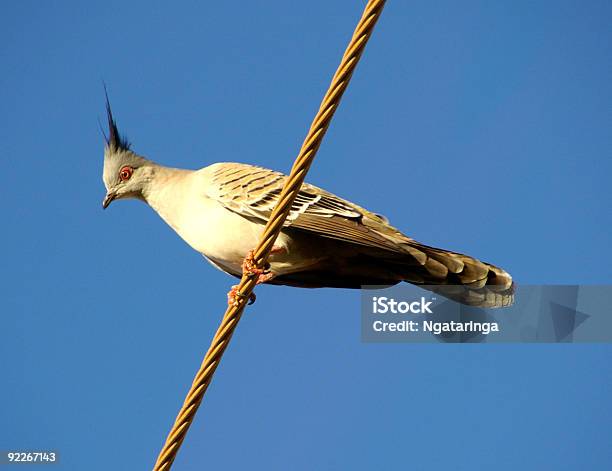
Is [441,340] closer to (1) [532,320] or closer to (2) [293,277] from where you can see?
(1) [532,320]

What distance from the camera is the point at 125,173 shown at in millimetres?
7480

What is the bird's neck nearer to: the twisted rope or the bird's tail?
the bird's tail

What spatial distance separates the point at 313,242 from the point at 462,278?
3.98 ft

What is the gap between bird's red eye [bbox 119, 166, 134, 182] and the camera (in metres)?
7.48

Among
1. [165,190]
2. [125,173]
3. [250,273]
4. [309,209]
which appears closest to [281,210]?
[250,273]

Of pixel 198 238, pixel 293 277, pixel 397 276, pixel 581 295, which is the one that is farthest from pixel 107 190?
pixel 581 295

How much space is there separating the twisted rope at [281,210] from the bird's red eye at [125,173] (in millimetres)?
3420

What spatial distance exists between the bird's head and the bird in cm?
66

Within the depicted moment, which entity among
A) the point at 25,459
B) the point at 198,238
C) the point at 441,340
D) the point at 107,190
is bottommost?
the point at 25,459

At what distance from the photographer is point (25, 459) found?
830 cm

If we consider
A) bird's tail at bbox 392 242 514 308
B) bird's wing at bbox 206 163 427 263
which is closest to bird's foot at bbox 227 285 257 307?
bird's wing at bbox 206 163 427 263

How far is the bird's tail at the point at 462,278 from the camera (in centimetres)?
627

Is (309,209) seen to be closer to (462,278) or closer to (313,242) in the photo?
(313,242)

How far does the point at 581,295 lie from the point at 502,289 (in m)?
1.40
